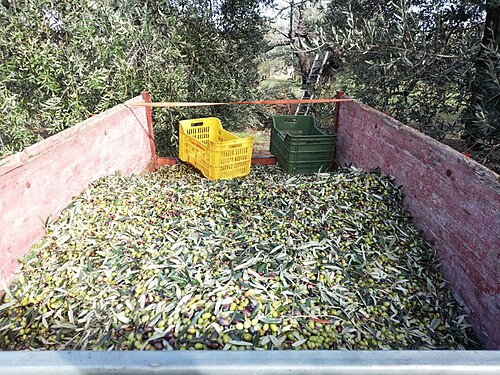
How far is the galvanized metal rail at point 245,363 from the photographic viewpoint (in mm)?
579

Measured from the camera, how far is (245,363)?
0.59 m

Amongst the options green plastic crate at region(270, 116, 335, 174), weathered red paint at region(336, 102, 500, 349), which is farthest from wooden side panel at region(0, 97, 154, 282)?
weathered red paint at region(336, 102, 500, 349)

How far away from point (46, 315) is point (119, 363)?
1837 mm

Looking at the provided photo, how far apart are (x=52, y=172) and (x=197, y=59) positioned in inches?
176

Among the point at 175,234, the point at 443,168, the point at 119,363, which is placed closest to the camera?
the point at 119,363

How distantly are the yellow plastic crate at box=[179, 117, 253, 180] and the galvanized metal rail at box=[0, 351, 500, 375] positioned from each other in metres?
3.60

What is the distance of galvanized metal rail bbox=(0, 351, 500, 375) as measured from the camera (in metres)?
0.58

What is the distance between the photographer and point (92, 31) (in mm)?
4730

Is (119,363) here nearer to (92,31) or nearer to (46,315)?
(46,315)

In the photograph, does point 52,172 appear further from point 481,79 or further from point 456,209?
point 481,79

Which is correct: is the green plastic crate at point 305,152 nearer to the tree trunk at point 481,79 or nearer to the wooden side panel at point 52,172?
the tree trunk at point 481,79

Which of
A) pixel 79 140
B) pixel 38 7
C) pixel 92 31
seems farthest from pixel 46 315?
pixel 38 7

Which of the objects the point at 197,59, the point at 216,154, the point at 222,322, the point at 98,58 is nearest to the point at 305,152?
the point at 216,154

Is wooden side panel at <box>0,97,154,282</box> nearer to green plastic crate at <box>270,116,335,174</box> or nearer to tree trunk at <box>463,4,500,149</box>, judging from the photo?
green plastic crate at <box>270,116,335,174</box>
